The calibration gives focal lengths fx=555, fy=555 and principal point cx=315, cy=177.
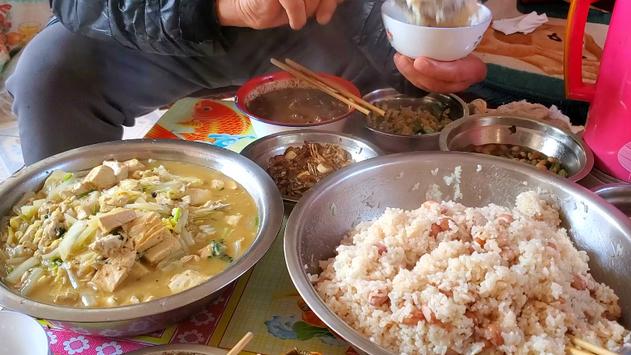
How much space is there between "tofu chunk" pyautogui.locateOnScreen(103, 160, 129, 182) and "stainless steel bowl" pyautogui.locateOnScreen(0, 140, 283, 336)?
0.06 metres

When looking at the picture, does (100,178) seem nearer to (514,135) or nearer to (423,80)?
(423,80)

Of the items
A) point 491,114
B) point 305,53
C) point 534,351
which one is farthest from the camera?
point 305,53

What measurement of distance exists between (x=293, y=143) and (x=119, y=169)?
544mm

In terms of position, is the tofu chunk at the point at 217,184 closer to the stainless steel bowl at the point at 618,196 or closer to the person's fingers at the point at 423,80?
the person's fingers at the point at 423,80

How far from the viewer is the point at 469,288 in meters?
1.05

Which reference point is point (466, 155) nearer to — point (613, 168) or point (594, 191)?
point (594, 191)

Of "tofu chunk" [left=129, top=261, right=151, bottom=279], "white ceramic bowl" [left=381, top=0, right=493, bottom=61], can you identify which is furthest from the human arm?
"tofu chunk" [left=129, top=261, right=151, bottom=279]

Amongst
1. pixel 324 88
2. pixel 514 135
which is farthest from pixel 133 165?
pixel 514 135

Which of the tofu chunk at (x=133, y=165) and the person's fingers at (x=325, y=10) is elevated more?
the person's fingers at (x=325, y=10)

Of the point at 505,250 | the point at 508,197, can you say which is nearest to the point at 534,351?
the point at 505,250

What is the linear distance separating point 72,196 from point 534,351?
1.11 m

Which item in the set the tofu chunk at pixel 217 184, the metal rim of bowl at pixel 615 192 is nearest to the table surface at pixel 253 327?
the tofu chunk at pixel 217 184

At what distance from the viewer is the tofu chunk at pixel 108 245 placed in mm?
1195

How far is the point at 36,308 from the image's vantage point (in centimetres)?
106
